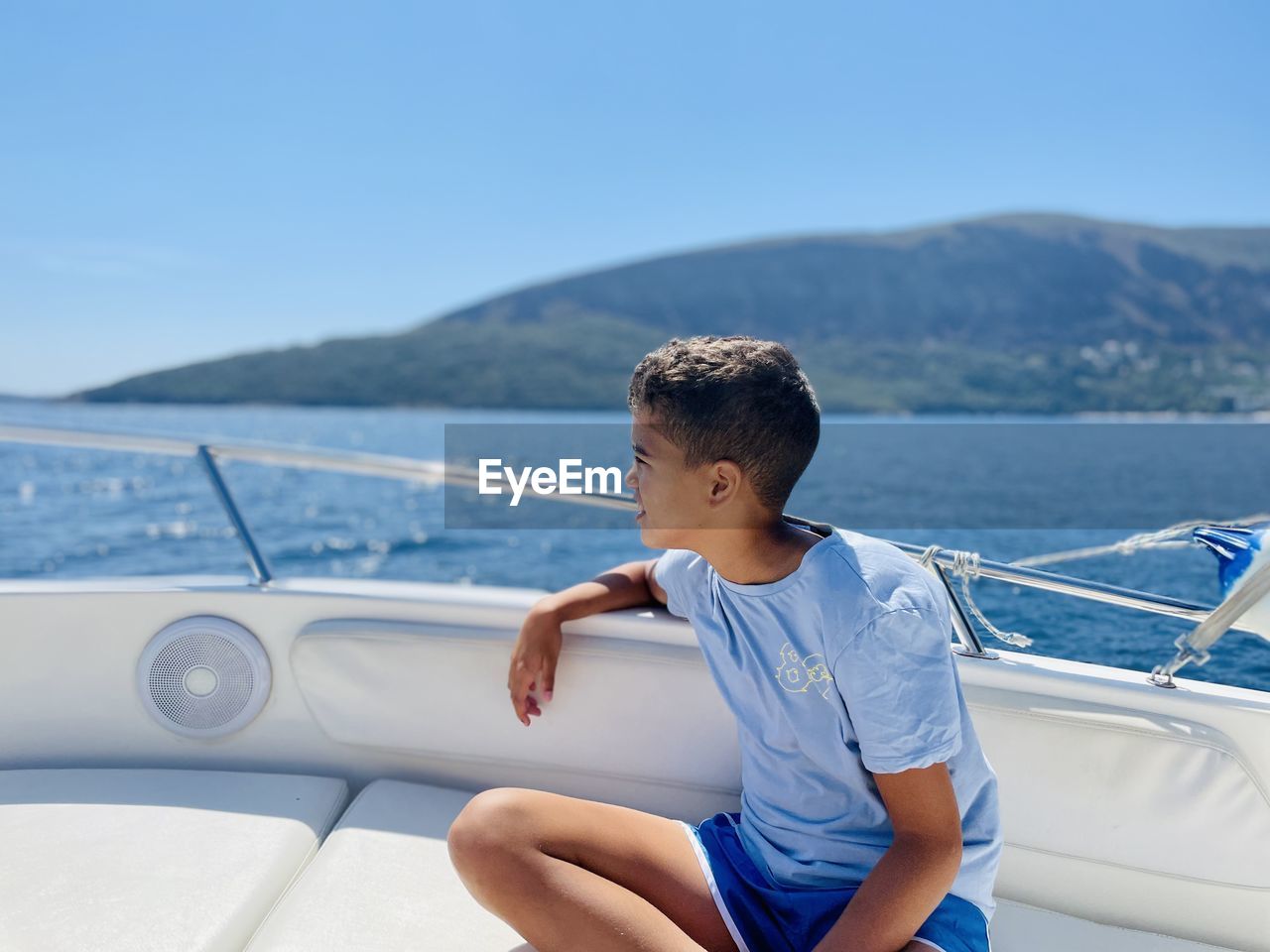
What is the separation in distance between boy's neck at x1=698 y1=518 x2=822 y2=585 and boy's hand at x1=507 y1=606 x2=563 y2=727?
0.44m

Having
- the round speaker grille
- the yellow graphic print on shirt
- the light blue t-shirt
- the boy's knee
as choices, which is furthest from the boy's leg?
the round speaker grille

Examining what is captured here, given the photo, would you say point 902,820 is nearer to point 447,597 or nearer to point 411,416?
point 447,597

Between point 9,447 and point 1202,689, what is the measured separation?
4134 centimetres

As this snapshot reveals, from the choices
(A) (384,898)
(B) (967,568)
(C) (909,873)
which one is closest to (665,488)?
(C) (909,873)

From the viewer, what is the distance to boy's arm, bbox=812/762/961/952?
0.85m

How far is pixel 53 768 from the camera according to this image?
1.61 m

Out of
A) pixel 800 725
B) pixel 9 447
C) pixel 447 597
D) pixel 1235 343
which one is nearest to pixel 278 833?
pixel 447 597

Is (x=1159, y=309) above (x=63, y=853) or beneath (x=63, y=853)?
above

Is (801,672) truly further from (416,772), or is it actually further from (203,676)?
(203,676)

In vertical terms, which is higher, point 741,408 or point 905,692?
point 741,408

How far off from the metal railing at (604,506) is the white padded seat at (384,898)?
0.56 metres

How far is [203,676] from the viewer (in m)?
1.62

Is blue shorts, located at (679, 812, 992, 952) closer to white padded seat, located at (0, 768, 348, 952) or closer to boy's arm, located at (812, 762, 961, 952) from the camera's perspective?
boy's arm, located at (812, 762, 961, 952)

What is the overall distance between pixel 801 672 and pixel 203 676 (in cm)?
119
